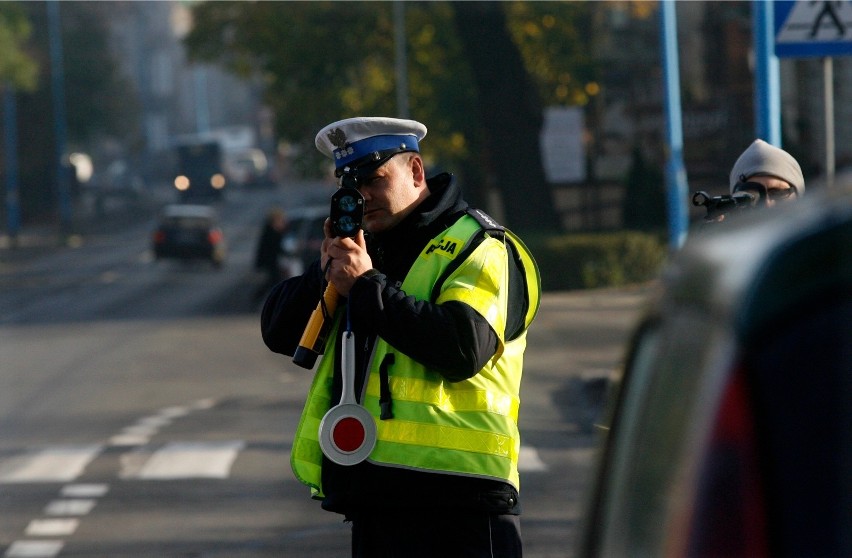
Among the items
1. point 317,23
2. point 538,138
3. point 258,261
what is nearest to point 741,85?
point 538,138

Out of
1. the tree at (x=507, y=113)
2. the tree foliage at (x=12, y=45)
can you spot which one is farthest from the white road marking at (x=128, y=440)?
the tree foliage at (x=12, y=45)

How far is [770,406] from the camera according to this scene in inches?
64.4

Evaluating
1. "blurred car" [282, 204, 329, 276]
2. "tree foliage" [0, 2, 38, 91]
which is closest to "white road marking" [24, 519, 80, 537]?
"blurred car" [282, 204, 329, 276]

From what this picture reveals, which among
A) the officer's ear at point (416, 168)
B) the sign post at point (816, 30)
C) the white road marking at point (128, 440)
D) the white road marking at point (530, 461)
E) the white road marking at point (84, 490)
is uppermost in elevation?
the sign post at point (816, 30)

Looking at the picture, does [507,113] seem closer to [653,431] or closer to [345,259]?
[345,259]

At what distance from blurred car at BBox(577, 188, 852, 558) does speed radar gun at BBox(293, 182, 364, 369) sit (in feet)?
7.83

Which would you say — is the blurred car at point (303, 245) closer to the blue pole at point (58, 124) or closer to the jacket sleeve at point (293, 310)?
the jacket sleeve at point (293, 310)

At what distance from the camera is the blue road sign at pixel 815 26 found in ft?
26.3

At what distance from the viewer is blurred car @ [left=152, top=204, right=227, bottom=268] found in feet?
146

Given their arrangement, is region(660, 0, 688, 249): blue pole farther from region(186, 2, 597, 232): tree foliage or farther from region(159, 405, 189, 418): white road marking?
region(186, 2, 597, 232): tree foliage

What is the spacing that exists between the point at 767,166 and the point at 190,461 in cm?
745

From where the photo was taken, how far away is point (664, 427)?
1.74 meters

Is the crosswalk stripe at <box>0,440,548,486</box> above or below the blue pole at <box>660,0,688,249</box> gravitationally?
below

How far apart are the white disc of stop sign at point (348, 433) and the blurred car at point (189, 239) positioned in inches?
1603
